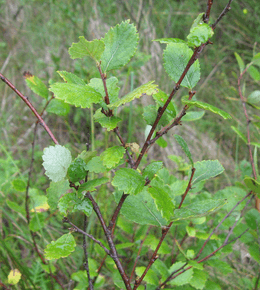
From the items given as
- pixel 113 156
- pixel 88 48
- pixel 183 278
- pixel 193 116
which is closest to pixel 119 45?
pixel 88 48

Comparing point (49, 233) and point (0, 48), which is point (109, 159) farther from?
point (0, 48)

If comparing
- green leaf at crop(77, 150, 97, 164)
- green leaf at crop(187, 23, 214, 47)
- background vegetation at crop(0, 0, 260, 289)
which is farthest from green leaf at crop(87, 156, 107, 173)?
background vegetation at crop(0, 0, 260, 289)

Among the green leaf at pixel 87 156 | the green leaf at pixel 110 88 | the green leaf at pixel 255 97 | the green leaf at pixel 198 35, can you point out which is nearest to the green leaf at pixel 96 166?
the green leaf at pixel 87 156

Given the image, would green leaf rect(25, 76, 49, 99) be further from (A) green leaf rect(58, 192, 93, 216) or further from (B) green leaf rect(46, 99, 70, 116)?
(A) green leaf rect(58, 192, 93, 216)

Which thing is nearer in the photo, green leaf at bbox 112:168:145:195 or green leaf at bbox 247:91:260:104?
green leaf at bbox 112:168:145:195

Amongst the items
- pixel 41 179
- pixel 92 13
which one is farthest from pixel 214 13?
pixel 41 179

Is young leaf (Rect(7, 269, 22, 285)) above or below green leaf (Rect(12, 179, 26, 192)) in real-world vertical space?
below
